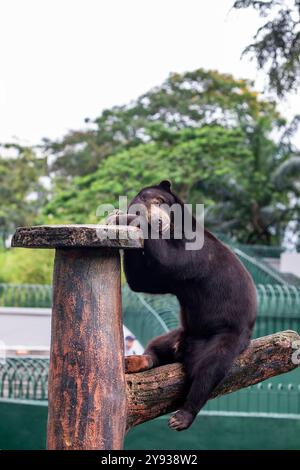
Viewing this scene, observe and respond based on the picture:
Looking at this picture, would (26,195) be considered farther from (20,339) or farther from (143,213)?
(143,213)

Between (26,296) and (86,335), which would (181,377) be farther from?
(26,296)

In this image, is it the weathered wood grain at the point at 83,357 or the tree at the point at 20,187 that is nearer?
the weathered wood grain at the point at 83,357

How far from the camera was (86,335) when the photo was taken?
3.47 metres

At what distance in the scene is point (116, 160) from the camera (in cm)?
2383

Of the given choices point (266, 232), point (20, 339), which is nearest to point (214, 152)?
point (266, 232)

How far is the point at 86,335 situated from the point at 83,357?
9cm

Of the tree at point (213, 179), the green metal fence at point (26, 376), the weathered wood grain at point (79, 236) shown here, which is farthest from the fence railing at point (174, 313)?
the tree at point (213, 179)

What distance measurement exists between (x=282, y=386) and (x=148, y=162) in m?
15.9

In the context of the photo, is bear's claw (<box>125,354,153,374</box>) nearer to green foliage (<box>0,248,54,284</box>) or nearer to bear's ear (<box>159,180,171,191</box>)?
bear's ear (<box>159,180,171,191</box>)

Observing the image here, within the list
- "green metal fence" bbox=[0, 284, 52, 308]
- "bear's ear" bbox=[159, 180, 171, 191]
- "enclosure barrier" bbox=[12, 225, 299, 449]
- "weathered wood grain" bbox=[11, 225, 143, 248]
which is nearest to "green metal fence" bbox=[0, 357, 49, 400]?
"bear's ear" bbox=[159, 180, 171, 191]

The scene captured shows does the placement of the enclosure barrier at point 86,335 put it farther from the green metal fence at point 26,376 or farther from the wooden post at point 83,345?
the green metal fence at point 26,376

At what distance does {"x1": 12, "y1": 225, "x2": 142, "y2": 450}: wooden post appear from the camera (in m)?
3.43

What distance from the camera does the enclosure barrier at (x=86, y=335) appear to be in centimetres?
337

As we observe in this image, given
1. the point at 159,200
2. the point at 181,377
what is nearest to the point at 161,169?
the point at 159,200
